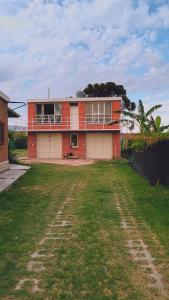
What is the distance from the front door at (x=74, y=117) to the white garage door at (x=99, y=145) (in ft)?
4.96

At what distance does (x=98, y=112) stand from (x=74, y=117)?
7.56 ft

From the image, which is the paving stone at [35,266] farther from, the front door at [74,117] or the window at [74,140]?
the window at [74,140]

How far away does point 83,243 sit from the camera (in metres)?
6.77

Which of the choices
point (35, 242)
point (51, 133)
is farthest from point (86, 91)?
point (35, 242)

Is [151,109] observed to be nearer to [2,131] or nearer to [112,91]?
[2,131]

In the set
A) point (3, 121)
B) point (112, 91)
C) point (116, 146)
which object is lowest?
point (116, 146)

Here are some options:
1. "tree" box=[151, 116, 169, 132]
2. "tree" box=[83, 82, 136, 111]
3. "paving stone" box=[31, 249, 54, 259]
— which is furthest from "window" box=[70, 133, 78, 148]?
"paving stone" box=[31, 249, 54, 259]

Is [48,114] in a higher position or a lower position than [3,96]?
higher

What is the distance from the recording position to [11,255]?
6059 millimetres

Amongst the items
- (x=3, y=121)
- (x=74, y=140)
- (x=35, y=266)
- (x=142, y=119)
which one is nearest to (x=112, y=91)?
(x=74, y=140)

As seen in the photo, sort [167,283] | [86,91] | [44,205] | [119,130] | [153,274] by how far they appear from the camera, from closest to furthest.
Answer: [167,283] < [153,274] < [44,205] < [119,130] < [86,91]

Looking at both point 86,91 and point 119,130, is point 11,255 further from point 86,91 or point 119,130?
point 86,91

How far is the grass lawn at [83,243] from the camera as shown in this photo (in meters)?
4.70

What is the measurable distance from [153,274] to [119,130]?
100 ft
